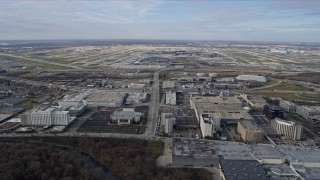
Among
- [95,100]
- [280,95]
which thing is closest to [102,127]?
[95,100]

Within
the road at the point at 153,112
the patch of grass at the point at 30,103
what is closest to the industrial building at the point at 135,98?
the road at the point at 153,112

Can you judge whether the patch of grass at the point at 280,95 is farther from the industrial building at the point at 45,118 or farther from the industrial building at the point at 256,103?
the industrial building at the point at 45,118

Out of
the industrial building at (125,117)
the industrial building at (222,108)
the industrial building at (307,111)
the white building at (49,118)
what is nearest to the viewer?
the white building at (49,118)

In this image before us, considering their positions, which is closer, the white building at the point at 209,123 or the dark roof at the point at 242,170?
the dark roof at the point at 242,170

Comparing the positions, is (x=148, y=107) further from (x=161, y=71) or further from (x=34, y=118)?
(x=161, y=71)

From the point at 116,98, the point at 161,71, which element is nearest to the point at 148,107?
the point at 116,98

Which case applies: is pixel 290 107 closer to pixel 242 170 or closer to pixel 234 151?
pixel 234 151
